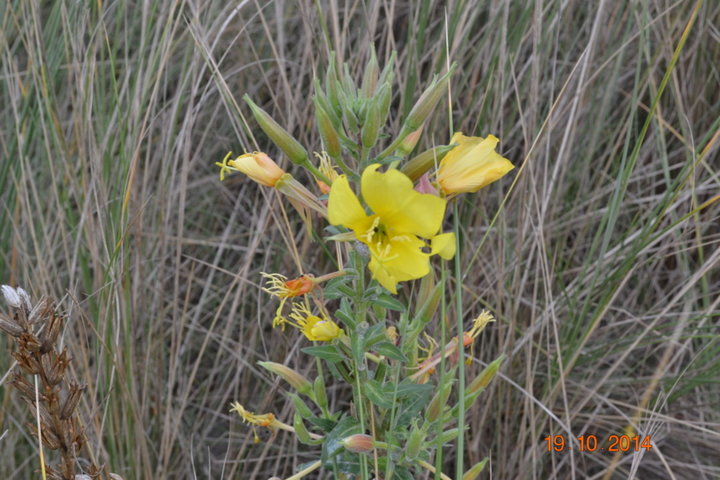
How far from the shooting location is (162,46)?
4.77 feet

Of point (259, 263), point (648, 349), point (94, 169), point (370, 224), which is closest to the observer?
point (370, 224)

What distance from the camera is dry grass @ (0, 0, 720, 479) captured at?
1.46 meters

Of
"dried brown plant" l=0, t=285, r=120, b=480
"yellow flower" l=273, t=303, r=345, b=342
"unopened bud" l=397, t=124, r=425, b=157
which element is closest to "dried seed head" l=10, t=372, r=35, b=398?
"dried brown plant" l=0, t=285, r=120, b=480

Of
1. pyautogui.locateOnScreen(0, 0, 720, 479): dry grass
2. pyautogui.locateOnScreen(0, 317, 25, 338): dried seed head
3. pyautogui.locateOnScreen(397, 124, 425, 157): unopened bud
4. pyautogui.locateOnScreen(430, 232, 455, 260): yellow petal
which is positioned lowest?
pyautogui.locateOnScreen(0, 0, 720, 479): dry grass

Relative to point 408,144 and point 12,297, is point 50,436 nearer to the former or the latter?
point 12,297

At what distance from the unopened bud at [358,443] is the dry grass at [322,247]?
51 cm

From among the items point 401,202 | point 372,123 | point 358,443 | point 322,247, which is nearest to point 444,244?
point 401,202

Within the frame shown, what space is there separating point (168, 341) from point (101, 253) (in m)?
0.32

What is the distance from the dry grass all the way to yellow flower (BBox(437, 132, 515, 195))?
49cm

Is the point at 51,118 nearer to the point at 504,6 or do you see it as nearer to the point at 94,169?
the point at 94,169

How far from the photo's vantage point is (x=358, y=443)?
0.92 meters

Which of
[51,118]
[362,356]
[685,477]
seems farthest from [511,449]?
[51,118]

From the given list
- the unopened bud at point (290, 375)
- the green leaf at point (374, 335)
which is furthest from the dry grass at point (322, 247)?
the green leaf at point (374, 335)

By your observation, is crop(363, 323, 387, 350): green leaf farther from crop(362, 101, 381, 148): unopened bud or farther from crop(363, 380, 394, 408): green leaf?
crop(362, 101, 381, 148): unopened bud
